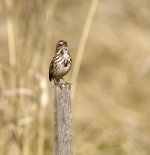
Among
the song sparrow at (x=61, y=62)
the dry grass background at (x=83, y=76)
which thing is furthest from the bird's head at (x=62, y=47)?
the dry grass background at (x=83, y=76)

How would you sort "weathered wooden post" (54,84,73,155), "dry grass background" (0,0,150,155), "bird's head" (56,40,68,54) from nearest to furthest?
"weathered wooden post" (54,84,73,155)
"bird's head" (56,40,68,54)
"dry grass background" (0,0,150,155)

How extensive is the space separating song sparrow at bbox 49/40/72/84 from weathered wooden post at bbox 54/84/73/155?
0.27 metres

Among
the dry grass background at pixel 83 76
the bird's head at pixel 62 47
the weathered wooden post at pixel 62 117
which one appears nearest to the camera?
the weathered wooden post at pixel 62 117

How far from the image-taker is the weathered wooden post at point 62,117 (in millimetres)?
3574

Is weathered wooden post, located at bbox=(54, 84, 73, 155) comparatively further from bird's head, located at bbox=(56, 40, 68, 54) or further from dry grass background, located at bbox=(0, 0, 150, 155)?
dry grass background, located at bbox=(0, 0, 150, 155)

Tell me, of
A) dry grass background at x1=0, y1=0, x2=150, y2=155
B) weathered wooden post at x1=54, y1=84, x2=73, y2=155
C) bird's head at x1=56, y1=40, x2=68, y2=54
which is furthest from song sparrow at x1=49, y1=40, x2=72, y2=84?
dry grass background at x1=0, y1=0, x2=150, y2=155

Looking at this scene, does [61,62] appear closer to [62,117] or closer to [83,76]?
[62,117]

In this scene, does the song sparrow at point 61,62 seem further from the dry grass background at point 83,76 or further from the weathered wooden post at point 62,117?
the dry grass background at point 83,76

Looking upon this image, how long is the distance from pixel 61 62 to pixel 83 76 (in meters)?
6.24

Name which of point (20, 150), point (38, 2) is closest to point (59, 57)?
point (38, 2)

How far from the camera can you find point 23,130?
5.17m

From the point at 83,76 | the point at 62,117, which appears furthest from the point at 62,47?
the point at 83,76

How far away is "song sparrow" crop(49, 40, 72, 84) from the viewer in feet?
12.7

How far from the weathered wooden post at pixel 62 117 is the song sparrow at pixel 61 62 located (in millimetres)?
266
